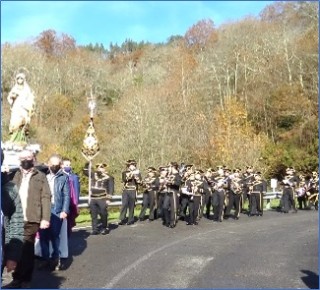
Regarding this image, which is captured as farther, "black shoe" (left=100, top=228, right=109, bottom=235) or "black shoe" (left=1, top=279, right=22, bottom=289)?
"black shoe" (left=100, top=228, right=109, bottom=235)

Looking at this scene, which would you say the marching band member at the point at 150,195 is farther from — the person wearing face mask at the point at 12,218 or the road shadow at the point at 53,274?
the person wearing face mask at the point at 12,218

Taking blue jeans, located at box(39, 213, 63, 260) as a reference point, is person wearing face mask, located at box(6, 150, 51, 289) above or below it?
above

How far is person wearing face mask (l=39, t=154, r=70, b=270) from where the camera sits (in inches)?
390

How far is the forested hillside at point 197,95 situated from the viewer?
3522cm

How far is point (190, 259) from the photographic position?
10.9m

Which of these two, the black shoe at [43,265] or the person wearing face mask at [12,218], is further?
the black shoe at [43,265]

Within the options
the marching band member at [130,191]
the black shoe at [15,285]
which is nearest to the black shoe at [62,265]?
the black shoe at [15,285]

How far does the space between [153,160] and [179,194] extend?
15713 millimetres

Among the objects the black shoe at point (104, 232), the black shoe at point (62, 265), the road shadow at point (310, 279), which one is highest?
the black shoe at point (104, 232)

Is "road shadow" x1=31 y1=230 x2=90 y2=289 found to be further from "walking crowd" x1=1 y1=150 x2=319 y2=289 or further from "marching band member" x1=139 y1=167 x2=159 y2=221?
"marching band member" x1=139 y1=167 x2=159 y2=221

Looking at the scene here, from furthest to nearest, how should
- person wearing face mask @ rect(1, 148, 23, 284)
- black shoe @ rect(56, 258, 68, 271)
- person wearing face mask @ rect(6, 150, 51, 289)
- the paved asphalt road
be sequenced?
black shoe @ rect(56, 258, 68, 271)
the paved asphalt road
person wearing face mask @ rect(6, 150, 51, 289)
person wearing face mask @ rect(1, 148, 23, 284)

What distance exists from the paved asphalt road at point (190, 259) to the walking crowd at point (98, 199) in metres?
0.51

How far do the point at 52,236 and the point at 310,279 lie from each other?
4062mm

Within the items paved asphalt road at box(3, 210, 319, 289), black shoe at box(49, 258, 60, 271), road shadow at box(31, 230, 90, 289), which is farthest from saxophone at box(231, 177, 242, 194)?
black shoe at box(49, 258, 60, 271)
